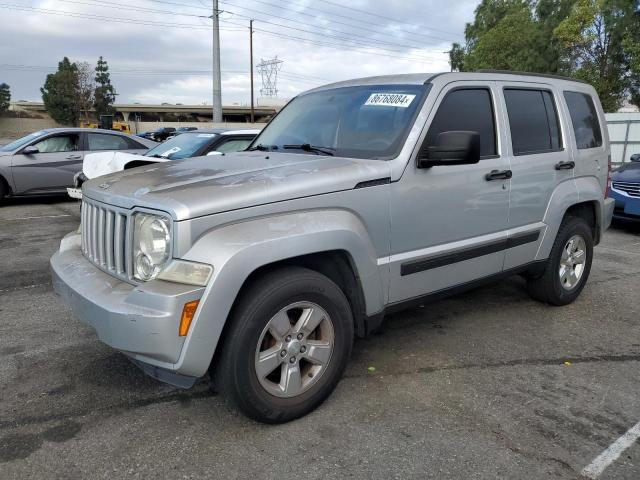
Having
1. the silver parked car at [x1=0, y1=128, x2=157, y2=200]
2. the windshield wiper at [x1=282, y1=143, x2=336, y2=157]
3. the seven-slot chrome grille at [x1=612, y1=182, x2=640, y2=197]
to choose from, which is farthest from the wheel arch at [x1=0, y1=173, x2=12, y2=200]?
the seven-slot chrome grille at [x1=612, y1=182, x2=640, y2=197]

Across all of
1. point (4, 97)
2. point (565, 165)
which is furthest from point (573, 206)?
point (4, 97)

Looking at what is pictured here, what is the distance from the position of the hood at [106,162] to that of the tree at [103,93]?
3174 inches

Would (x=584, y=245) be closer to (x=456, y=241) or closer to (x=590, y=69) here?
(x=456, y=241)

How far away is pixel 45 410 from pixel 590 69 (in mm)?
28488

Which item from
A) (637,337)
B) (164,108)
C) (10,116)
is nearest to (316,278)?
(637,337)

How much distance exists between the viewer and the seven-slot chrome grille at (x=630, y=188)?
8688mm

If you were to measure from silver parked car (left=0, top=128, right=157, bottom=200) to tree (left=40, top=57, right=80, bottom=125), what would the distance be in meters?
74.1

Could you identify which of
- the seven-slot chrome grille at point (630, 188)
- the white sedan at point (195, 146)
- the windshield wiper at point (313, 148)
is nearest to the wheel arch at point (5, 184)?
the white sedan at point (195, 146)

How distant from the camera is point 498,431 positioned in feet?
9.27

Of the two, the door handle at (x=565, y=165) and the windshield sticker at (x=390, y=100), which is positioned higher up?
the windshield sticker at (x=390, y=100)

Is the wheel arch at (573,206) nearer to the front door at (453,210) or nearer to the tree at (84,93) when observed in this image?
the front door at (453,210)

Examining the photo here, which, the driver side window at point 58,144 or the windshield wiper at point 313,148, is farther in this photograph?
the driver side window at point 58,144

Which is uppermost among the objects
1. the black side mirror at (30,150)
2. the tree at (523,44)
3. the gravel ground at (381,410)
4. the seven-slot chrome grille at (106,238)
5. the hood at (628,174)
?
the tree at (523,44)

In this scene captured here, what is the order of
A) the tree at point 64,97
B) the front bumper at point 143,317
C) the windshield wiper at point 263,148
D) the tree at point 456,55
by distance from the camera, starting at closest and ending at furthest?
the front bumper at point 143,317 → the windshield wiper at point 263,148 → the tree at point 456,55 → the tree at point 64,97
